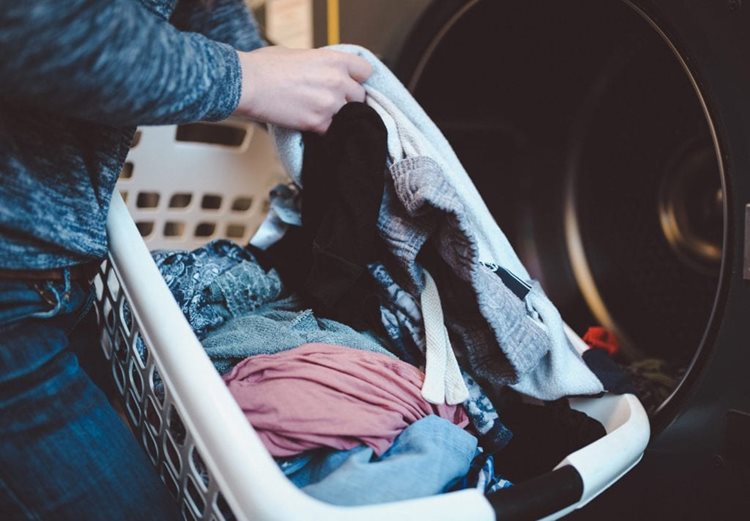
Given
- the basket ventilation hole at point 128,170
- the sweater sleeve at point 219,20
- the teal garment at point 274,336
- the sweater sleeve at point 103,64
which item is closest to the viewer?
the sweater sleeve at point 103,64

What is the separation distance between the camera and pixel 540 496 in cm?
52

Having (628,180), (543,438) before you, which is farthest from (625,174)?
(543,438)

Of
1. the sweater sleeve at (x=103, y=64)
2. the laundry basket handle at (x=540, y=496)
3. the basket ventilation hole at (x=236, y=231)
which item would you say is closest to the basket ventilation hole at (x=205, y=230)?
the basket ventilation hole at (x=236, y=231)

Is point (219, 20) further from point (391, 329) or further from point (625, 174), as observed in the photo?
point (625, 174)

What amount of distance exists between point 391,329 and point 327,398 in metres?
0.14

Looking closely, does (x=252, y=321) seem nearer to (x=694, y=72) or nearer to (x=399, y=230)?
(x=399, y=230)

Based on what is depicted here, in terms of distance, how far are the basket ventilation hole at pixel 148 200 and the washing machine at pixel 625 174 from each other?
44 cm

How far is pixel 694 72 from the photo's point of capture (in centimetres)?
60

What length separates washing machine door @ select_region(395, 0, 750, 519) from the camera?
0.59 m

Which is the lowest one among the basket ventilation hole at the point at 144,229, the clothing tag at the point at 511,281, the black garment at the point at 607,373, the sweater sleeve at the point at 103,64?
the basket ventilation hole at the point at 144,229

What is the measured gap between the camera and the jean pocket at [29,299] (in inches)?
19.8

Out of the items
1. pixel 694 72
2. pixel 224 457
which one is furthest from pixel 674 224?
pixel 224 457

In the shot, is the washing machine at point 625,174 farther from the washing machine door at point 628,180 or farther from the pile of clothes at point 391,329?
the pile of clothes at point 391,329

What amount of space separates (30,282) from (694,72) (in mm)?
616
